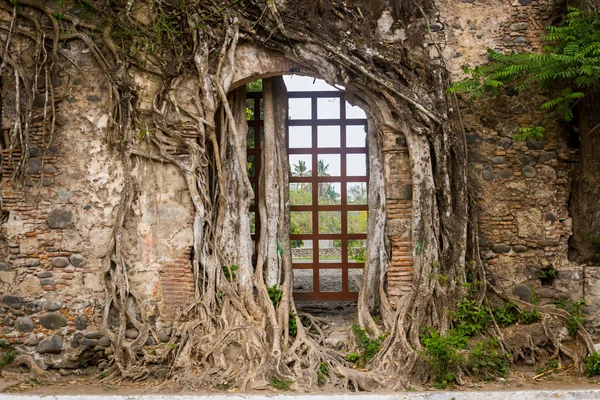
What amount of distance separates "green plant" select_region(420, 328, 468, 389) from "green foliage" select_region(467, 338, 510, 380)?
5.0 inches

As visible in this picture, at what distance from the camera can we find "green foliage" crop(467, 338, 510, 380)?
4.81m

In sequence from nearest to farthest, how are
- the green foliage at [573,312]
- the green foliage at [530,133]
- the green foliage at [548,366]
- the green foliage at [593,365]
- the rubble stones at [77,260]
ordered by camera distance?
the green foliage at [593,365] → the green foliage at [548,366] → the green foliage at [573,312] → the green foliage at [530,133] → the rubble stones at [77,260]

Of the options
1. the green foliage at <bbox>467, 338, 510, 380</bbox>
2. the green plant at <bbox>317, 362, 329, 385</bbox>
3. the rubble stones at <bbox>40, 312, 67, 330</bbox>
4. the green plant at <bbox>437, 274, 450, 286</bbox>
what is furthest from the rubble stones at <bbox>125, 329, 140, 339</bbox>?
the green foliage at <bbox>467, 338, 510, 380</bbox>

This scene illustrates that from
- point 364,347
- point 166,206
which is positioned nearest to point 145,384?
point 166,206

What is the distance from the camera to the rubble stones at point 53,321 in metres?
5.26

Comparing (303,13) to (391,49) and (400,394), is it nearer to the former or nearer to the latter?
(391,49)

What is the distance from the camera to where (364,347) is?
209 inches

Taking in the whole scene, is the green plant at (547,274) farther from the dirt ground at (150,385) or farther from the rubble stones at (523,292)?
the dirt ground at (150,385)

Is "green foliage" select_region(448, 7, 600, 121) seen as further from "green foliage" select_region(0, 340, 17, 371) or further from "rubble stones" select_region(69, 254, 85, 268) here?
"green foliage" select_region(0, 340, 17, 371)

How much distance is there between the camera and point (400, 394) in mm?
4504

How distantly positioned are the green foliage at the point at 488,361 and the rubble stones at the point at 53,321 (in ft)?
12.1

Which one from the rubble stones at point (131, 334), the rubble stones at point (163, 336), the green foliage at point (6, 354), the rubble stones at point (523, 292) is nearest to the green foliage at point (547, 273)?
the rubble stones at point (523, 292)

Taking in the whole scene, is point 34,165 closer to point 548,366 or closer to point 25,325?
point 25,325

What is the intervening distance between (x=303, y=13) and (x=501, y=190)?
2.58 meters
